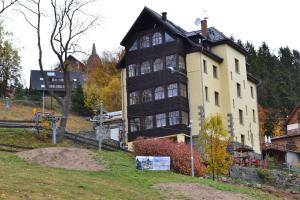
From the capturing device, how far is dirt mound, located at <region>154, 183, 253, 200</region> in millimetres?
32531

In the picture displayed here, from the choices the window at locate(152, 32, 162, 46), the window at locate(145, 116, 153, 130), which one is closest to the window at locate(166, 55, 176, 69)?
the window at locate(152, 32, 162, 46)

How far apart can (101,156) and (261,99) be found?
63.1m

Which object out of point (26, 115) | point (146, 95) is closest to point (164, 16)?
point (146, 95)

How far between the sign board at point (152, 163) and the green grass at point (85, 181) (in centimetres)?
57

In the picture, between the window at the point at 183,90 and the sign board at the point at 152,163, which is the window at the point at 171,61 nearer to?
the window at the point at 183,90

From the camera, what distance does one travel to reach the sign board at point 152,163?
39781 mm

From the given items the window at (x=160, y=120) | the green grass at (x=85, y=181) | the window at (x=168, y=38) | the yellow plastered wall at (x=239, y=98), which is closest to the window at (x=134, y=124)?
the window at (x=160, y=120)

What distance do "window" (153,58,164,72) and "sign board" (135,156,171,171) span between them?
2497cm

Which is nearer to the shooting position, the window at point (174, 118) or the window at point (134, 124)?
the window at point (174, 118)

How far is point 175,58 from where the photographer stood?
63.6 metres

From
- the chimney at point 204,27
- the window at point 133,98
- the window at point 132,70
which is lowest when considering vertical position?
the window at point 133,98

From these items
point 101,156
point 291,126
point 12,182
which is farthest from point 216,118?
point 291,126

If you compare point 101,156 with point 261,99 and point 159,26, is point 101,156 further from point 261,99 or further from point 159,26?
point 261,99

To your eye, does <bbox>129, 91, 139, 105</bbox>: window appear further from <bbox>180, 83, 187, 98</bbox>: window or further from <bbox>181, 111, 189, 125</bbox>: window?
<bbox>181, 111, 189, 125</bbox>: window
